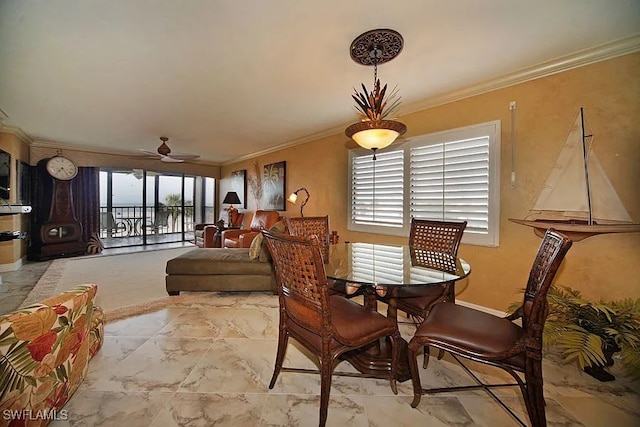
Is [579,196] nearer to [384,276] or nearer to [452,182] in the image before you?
[452,182]

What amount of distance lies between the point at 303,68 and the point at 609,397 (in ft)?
10.4

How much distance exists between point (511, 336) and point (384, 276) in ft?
2.27

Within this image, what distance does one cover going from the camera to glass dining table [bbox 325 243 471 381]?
157 cm

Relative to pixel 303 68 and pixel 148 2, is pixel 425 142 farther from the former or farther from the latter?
pixel 148 2

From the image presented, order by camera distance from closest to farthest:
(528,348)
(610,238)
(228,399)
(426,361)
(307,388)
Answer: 1. (528,348)
2. (228,399)
3. (307,388)
4. (426,361)
5. (610,238)

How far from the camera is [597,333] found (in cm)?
179

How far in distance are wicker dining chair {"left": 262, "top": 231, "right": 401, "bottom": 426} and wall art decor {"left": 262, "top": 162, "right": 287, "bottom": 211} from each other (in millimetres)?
4050

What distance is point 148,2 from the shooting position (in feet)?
5.11

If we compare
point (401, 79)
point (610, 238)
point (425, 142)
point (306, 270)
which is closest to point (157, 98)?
point (401, 79)

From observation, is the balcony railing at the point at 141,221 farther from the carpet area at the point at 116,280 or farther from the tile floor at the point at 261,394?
the tile floor at the point at 261,394

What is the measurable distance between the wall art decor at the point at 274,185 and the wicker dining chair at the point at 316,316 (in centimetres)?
405

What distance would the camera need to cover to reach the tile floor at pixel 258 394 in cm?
143

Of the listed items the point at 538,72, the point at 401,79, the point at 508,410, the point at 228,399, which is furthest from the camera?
the point at 401,79

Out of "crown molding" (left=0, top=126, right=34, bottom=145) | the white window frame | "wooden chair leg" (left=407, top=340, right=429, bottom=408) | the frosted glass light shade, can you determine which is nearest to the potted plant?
the white window frame
